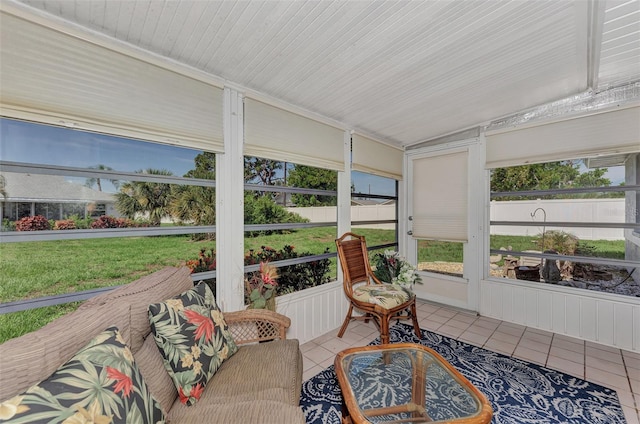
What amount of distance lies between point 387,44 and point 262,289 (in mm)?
2009

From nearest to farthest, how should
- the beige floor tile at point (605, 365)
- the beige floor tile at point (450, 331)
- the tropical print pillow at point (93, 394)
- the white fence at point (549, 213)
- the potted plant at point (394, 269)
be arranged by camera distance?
the tropical print pillow at point (93, 394) → the beige floor tile at point (605, 365) → the white fence at point (549, 213) → the beige floor tile at point (450, 331) → the potted plant at point (394, 269)

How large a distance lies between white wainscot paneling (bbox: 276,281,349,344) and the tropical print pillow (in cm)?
150

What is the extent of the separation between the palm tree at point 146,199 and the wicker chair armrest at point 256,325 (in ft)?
2.87

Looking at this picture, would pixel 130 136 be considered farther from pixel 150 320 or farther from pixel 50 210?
pixel 150 320

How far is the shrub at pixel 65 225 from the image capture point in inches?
59.1

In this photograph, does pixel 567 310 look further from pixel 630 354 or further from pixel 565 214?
pixel 565 214

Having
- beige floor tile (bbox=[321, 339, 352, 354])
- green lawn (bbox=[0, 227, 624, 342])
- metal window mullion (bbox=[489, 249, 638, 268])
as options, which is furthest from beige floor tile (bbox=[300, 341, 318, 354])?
metal window mullion (bbox=[489, 249, 638, 268])

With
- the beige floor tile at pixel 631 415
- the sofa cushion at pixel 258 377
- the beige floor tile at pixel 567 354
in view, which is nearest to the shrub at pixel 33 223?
the sofa cushion at pixel 258 377

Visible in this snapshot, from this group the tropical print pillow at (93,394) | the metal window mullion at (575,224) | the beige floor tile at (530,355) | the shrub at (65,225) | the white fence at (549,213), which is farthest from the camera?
the white fence at (549,213)

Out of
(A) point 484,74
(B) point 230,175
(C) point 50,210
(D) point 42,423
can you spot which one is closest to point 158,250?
(C) point 50,210

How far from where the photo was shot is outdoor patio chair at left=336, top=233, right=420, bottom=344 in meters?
2.44

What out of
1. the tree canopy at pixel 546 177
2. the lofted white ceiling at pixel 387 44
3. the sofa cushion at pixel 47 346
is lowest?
the sofa cushion at pixel 47 346

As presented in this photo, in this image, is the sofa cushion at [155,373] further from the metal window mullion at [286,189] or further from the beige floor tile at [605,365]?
the beige floor tile at [605,365]

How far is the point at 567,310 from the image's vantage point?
9.20 feet
